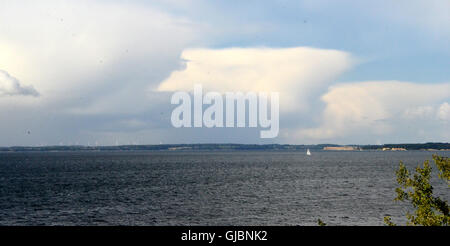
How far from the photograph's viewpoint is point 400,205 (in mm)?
76500

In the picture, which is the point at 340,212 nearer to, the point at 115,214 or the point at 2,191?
the point at 115,214

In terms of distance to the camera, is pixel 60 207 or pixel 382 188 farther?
pixel 382 188

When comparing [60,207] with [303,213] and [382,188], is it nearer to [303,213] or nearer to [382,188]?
[303,213]

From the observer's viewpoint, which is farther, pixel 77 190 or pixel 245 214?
pixel 77 190

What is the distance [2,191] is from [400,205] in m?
91.9
